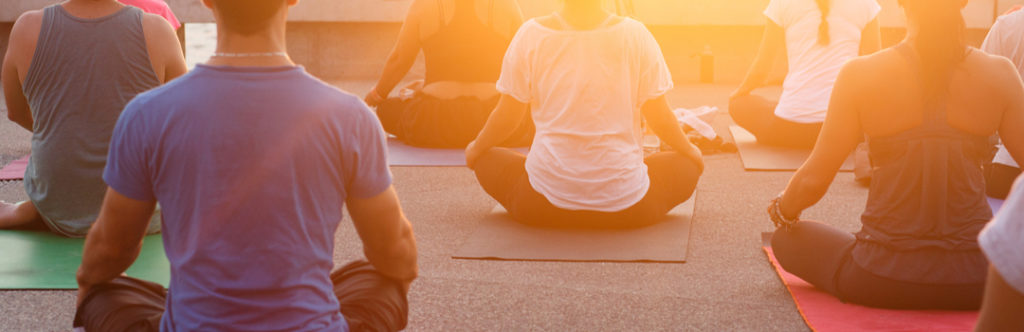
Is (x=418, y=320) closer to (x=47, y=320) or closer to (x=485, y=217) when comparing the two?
(x=47, y=320)

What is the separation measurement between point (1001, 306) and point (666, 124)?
2.89m

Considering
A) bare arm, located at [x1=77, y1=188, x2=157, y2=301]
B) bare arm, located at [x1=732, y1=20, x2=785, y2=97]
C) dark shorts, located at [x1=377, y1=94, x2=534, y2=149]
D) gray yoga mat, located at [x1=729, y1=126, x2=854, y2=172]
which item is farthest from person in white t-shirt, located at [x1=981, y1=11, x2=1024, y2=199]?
Result: bare arm, located at [x1=77, y1=188, x2=157, y2=301]

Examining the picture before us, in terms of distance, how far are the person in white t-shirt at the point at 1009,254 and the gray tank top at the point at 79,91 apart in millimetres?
3151

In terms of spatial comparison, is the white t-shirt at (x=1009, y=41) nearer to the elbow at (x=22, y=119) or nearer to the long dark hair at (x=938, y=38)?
the long dark hair at (x=938, y=38)

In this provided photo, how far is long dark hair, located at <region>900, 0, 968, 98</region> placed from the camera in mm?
2695

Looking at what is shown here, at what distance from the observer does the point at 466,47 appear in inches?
236

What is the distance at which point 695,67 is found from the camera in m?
11.5

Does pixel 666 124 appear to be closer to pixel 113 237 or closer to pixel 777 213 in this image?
pixel 777 213

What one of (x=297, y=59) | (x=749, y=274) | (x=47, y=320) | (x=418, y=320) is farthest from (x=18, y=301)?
(x=297, y=59)

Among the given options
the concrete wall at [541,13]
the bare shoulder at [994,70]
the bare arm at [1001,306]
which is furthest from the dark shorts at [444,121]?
the bare arm at [1001,306]

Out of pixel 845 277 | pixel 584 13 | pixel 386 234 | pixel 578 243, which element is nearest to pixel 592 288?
pixel 578 243

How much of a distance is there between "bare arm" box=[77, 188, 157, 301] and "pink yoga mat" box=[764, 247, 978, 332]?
1664 mm

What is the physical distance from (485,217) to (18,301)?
5.77 feet

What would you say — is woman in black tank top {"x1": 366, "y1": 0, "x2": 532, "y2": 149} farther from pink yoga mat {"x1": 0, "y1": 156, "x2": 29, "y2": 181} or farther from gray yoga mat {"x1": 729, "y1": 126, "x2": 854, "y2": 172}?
pink yoga mat {"x1": 0, "y1": 156, "x2": 29, "y2": 181}
